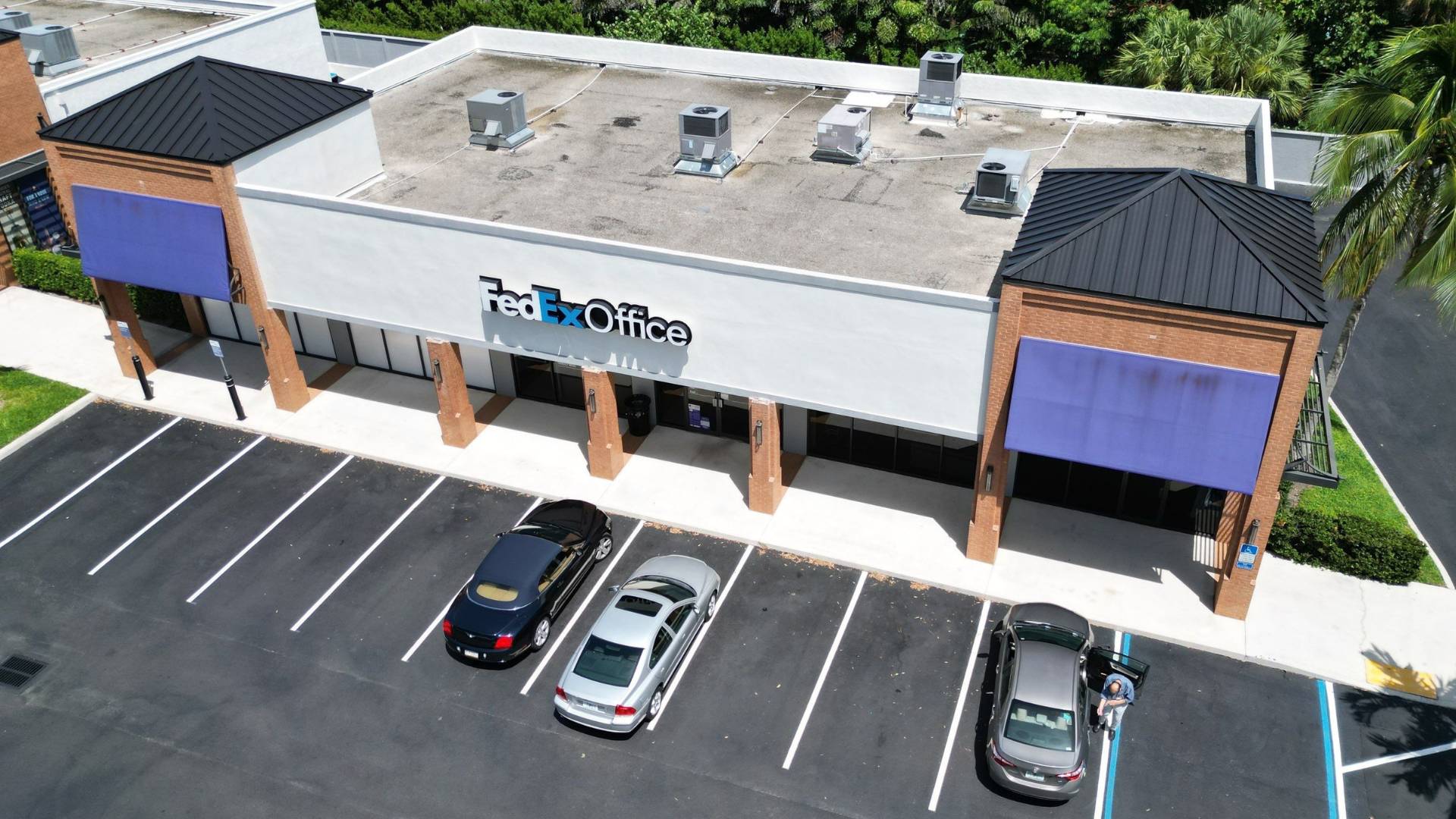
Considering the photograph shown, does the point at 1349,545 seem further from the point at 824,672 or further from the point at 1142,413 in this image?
the point at 824,672

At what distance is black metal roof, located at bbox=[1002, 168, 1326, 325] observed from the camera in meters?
21.2

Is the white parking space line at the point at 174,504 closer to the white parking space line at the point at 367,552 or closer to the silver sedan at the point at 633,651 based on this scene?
the white parking space line at the point at 367,552

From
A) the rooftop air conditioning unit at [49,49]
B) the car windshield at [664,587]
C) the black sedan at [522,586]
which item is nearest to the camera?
the black sedan at [522,586]

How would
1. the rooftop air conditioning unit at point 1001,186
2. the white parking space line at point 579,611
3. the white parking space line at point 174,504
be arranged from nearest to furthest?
the white parking space line at point 579,611 < the white parking space line at point 174,504 < the rooftop air conditioning unit at point 1001,186

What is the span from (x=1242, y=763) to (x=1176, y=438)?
6.23 metres

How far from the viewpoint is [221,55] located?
127 feet

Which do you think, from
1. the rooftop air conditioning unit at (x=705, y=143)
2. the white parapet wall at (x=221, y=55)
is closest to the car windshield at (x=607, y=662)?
the rooftop air conditioning unit at (x=705, y=143)

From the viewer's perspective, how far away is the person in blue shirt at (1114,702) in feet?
70.9

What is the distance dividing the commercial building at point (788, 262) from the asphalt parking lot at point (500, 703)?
3.18 m

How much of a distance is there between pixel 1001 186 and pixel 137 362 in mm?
23889

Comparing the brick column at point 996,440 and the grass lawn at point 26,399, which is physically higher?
the brick column at point 996,440

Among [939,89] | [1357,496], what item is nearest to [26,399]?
[939,89]

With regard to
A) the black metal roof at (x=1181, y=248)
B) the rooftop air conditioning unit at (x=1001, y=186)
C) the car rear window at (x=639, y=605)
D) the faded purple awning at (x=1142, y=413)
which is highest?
the black metal roof at (x=1181, y=248)

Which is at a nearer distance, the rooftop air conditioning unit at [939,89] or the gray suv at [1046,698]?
the gray suv at [1046,698]
